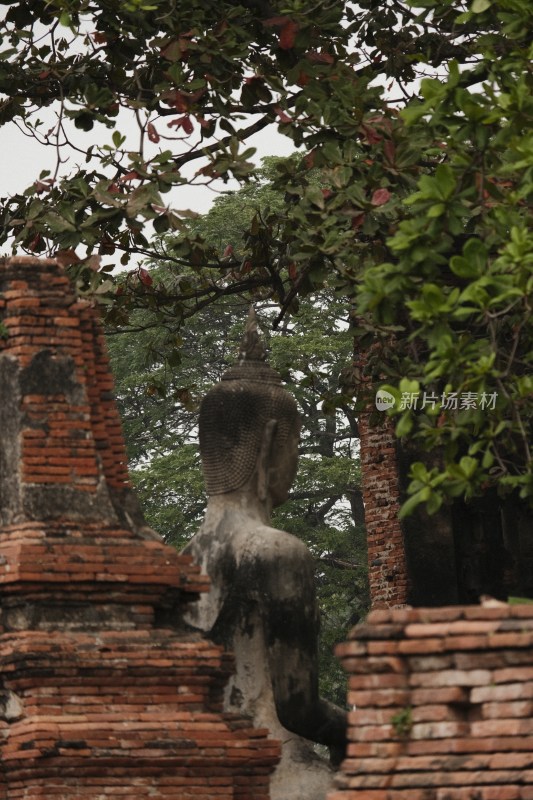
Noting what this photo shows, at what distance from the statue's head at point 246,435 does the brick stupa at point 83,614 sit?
3.22 feet

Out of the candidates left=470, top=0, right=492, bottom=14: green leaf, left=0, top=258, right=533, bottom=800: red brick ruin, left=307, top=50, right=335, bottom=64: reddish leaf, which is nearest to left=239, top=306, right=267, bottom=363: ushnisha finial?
left=0, top=258, right=533, bottom=800: red brick ruin

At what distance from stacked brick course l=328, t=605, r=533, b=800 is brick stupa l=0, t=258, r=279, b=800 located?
263 cm

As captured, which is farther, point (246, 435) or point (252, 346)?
point (252, 346)

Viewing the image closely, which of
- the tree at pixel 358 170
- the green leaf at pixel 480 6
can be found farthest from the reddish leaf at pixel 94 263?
the green leaf at pixel 480 6

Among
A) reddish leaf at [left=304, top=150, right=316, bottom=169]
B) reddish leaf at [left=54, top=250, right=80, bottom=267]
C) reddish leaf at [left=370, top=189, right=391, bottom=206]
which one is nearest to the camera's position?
reddish leaf at [left=370, top=189, right=391, bottom=206]

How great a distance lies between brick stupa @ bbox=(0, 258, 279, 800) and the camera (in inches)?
371

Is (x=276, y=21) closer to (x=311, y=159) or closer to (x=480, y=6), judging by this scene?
(x=311, y=159)

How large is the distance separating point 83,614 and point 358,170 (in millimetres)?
3321

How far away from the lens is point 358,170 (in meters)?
11.7

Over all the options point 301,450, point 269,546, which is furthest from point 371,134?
point 301,450

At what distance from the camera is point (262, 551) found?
10828mm

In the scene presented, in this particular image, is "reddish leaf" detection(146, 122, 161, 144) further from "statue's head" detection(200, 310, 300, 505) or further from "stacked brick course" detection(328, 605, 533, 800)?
"stacked brick course" detection(328, 605, 533, 800)

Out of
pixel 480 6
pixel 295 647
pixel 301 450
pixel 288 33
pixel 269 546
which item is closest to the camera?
pixel 480 6

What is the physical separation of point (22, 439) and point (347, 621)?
62.0ft
